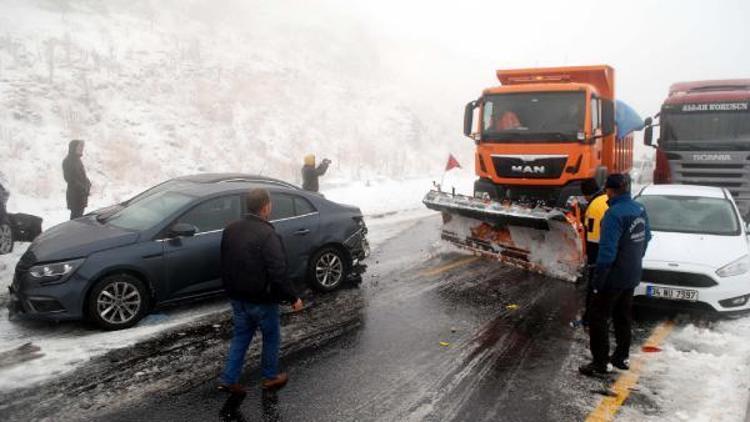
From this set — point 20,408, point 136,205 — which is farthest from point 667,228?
point 20,408

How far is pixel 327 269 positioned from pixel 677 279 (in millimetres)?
4451

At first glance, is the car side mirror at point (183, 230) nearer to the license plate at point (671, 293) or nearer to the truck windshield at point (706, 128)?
the license plate at point (671, 293)

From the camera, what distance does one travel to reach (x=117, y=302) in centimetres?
621

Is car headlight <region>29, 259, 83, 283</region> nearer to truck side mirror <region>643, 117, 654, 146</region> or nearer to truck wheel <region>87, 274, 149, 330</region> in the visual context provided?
truck wheel <region>87, 274, 149, 330</region>

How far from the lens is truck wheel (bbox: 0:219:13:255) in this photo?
353 inches

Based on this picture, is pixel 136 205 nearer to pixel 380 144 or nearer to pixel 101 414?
pixel 101 414

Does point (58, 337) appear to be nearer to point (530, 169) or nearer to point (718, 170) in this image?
point (530, 169)

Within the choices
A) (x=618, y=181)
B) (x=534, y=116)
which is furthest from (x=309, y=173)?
(x=618, y=181)

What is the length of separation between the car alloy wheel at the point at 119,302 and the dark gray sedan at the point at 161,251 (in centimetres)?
1

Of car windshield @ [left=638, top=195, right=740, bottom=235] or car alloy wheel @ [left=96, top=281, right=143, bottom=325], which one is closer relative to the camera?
car alloy wheel @ [left=96, top=281, right=143, bottom=325]

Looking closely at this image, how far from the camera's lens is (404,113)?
108ft

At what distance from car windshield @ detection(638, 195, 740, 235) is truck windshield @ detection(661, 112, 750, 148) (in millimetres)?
5660

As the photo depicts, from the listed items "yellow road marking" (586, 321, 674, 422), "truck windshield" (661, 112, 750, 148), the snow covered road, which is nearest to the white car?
"yellow road marking" (586, 321, 674, 422)

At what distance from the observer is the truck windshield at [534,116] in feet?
32.9
